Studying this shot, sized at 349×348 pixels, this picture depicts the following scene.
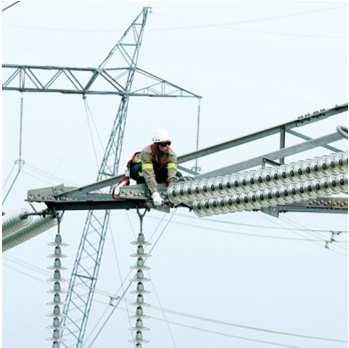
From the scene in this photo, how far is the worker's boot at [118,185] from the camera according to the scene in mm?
28469

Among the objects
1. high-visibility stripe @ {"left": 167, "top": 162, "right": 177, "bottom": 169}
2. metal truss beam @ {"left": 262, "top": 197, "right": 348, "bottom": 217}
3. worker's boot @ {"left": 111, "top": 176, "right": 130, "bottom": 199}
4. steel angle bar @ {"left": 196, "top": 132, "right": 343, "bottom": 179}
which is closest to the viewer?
steel angle bar @ {"left": 196, "top": 132, "right": 343, "bottom": 179}

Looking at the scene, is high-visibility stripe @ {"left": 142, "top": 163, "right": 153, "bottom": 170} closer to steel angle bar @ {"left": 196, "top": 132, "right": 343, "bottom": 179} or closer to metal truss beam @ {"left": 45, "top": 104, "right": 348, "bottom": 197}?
metal truss beam @ {"left": 45, "top": 104, "right": 348, "bottom": 197}

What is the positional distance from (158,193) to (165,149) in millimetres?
951

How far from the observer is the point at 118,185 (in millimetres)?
28641

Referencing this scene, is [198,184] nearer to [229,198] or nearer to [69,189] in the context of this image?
[229,198]

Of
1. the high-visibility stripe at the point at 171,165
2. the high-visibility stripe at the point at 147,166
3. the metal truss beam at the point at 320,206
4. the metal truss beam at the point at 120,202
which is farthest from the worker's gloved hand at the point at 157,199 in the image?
the metal truss beam at the point at 320,206

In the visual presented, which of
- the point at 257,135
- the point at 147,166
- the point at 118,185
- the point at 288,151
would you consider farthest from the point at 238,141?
the point at 118,185

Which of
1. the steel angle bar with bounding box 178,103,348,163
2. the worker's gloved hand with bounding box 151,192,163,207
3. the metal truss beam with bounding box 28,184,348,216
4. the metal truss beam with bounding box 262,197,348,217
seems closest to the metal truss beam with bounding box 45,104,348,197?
the steel angle bar with bounding box 178,103,348,163

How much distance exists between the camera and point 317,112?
29297 mm

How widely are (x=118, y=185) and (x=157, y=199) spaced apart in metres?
0.84

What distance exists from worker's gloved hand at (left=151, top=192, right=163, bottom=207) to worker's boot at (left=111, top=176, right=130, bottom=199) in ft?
2.01

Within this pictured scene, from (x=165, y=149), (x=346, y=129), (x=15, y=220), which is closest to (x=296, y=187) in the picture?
(x=346, y=129)

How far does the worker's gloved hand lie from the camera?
28.0 metres

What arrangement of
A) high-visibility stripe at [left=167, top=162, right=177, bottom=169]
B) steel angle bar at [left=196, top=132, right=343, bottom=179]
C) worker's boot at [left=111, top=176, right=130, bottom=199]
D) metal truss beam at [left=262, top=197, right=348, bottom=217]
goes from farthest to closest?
1. metal truss beam at [left=262, top=197, right=348, bottom=217]
2. high-visibility stripe at [left=167, top=162, right=177, bottom=169]
3. worker's boot at [left=111, top=176, right=130, bottom=199]
4. steel angle bar at [left=196, top=132, right=343, bottom=179]
